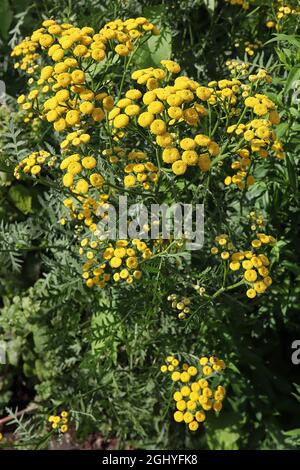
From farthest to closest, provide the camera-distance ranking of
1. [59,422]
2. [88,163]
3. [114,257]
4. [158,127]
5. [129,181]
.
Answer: [59,422]
[114,257]
[129,181]
[88,163]
[158,127]

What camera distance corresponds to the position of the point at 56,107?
2246mm

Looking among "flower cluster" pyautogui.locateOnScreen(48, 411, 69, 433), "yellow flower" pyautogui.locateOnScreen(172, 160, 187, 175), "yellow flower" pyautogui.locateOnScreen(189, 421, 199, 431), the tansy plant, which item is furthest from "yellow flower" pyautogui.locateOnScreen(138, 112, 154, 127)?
"flower cluster" pyautogui.locateOnScreen(48, 411, 69, 433)

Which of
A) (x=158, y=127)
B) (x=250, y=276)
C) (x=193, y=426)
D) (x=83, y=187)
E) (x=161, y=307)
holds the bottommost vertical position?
Answer: (x=193, y=426)

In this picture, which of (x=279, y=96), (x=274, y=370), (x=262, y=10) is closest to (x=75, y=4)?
(x=262, y=10)

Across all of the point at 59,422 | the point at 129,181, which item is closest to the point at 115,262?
the point at 129,181

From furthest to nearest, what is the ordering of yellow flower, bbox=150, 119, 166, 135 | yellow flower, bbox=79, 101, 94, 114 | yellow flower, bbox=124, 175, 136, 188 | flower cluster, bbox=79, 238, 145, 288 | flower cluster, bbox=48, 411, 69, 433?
flower cluster, bbox=48, 411, 69, 433 < flower cluster, bbox=79, 238, 145, 288 < yellow flower, bbox=124, 175, 136, 188 < yellow flower, bbox=79, 101, 94, 114 < yellow flower, bbox=150, 119, 166, 135

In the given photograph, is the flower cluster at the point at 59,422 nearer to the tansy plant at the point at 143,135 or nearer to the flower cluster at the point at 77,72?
the tansy plant at the point at 143,135

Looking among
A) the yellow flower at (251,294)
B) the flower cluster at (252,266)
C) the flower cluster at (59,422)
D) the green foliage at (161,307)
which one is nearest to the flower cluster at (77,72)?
the green foliage at (161,307)

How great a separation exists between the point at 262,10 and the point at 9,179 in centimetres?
193

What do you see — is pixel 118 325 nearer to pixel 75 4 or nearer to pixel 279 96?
pixel 279 96

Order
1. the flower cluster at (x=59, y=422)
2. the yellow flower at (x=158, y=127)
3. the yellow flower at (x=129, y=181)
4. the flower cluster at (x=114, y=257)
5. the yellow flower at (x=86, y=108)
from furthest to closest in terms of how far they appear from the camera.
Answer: the flower cluster at (x=59, y=422)
the flower cluster at (x=114, y=257)
the yellow flower at (x=129, y=181)
the yellow flower at (x=86, y=108)
the yellow flower at (x=158, y=127)

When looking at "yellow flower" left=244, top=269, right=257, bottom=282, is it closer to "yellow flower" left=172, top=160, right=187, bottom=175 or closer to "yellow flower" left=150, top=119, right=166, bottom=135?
"yellow flower" left=172, top=160, right=187, bottom=175

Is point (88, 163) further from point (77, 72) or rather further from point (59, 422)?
point (59, 422)

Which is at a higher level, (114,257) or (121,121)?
(121,121)
